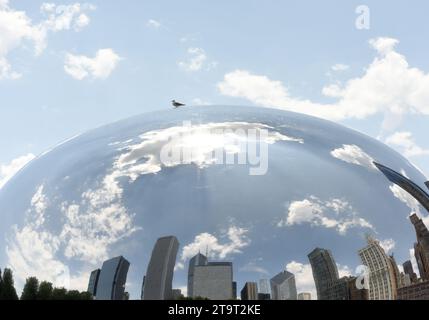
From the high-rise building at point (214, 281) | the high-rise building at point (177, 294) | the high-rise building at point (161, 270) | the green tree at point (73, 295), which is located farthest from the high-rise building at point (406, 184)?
the green tree at point (73, 295)

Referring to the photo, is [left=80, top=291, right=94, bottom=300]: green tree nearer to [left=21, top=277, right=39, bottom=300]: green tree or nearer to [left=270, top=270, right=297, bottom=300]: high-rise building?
[left=21, top=277, right=39, bottom=300]: green tree

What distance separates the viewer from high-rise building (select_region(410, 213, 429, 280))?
6.50 metres

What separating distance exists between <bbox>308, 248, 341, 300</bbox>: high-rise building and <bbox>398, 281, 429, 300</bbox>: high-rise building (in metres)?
0.81

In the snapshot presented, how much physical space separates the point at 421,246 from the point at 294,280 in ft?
5.86

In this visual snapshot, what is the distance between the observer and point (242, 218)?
20.0 ft

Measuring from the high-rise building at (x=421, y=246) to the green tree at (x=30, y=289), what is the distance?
4.27 meters

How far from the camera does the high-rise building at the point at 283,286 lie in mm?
5828

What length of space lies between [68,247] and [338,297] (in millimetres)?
2939

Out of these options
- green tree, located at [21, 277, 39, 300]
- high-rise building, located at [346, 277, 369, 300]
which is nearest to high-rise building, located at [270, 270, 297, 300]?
high-rise building, located at [346, 277, 369, 300]

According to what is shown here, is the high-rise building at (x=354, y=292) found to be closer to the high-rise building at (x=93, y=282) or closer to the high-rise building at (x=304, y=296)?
the high-rise building at (x=304, y=296)

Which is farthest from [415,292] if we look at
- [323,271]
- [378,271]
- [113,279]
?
[113,279]

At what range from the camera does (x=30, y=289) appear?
644 centimetres
